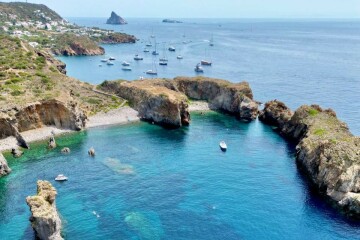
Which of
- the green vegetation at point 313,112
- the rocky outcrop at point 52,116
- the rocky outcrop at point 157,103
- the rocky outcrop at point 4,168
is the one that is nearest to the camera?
the rocky outcrop at point 4,168

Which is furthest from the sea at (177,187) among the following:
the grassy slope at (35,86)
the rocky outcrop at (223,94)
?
the grassy slope at (35,86)

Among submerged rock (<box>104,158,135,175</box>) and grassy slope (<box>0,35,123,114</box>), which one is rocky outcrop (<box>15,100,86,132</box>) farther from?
submerged rock (<box>104,158,135,175</box>)

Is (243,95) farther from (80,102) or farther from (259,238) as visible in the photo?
(259,238)

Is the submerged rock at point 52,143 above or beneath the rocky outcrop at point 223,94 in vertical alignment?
beneath

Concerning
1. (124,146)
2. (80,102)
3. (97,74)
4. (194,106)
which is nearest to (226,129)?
(194,106)

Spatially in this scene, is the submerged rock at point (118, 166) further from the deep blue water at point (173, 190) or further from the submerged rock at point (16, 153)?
the submerged rock at point (16, 153)

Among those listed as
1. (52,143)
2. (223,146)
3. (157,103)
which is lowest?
(223,146)

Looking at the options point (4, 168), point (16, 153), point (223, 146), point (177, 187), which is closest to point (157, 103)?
point (223, 146)

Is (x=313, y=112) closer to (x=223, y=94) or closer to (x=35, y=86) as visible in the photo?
(x=223, y=94)
